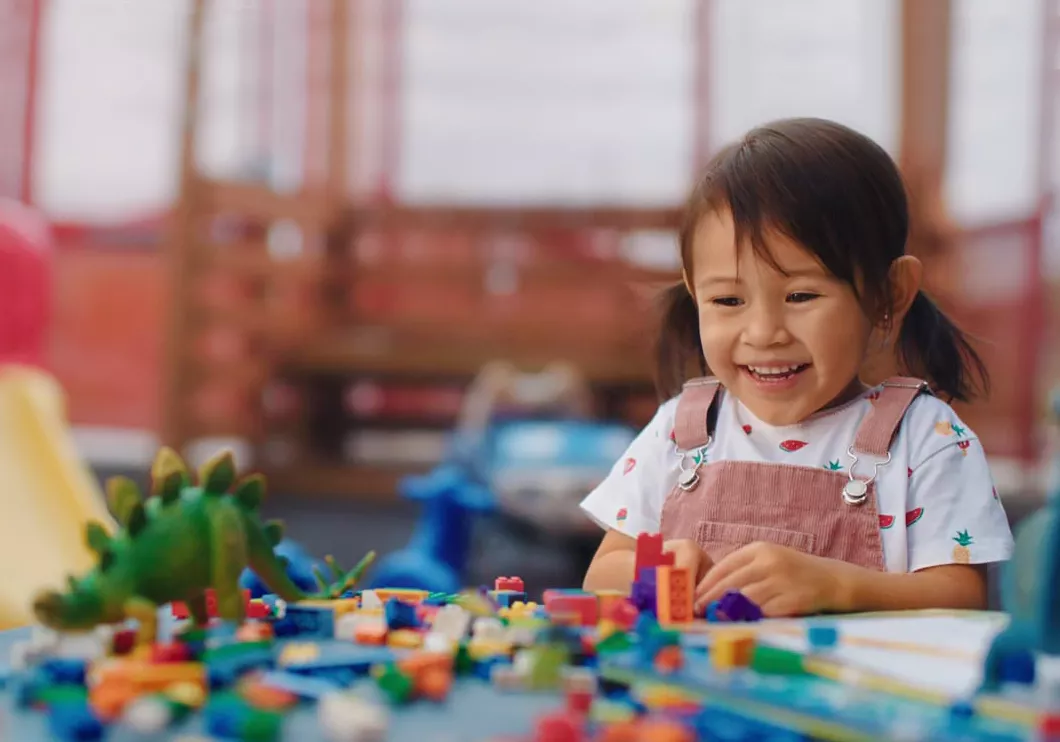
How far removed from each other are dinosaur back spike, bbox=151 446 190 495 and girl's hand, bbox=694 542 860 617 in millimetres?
245

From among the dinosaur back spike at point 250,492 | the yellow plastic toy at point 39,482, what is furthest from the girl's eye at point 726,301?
the yellow plastic toy at point 39,482

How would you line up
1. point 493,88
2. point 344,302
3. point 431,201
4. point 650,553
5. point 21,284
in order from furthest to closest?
point 493,88, point 344,302, point 431,201, point 21,284, point 650,553

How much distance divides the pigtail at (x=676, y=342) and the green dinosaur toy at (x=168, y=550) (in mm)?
405

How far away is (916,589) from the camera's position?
2.14 ft

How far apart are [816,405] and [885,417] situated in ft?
0.15

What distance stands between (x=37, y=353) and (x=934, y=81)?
331 cm

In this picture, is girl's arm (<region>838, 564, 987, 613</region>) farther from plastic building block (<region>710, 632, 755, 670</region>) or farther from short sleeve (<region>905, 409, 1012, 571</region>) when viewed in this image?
plastic building block (<region>710, 632, 755, 670</region>)

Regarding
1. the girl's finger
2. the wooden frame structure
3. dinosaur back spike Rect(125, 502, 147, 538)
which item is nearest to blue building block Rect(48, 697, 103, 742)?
dinosaur back spike Rect(125, 502, 147, 538)

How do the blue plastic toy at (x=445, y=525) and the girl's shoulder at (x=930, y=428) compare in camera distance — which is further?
the blue plastic toy at (x=445, y=525)

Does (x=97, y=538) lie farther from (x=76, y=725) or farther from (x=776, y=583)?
(x=776, y=583)

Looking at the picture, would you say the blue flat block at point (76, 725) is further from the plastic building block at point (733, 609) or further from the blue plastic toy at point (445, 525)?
the blue plastic toy at point (445, 525)

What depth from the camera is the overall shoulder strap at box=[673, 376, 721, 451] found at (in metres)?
0.79

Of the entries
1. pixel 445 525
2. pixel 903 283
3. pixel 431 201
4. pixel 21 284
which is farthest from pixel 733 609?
pixel 431 201

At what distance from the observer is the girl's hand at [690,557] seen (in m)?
0.58
